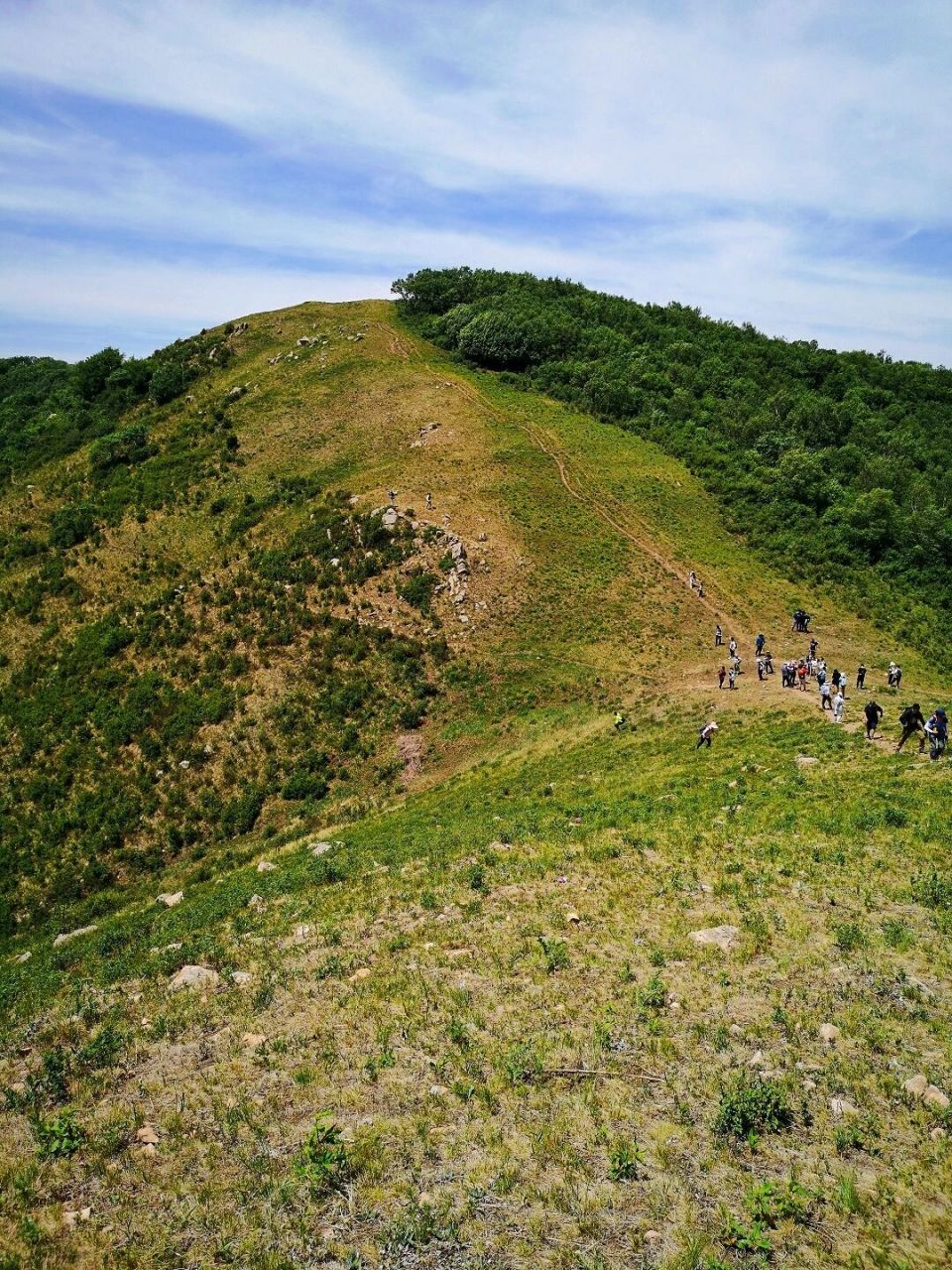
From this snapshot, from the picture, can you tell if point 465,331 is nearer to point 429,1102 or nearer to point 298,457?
point 298,457

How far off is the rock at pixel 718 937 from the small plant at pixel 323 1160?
7.05 meters

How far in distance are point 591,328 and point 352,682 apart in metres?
58.2

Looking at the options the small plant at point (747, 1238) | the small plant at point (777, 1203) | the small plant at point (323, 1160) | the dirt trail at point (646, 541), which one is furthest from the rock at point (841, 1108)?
the dirt trail at point (646, 541)

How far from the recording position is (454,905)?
15.7m

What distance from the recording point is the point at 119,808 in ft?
101

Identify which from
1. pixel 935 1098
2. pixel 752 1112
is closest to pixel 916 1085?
pixel 935 1098

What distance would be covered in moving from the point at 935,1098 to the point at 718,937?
4.53 meters

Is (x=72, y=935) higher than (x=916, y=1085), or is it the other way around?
(x=916, y=1085)

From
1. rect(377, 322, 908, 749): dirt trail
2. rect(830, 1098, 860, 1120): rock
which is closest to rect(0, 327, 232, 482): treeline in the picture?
rect(377, 322, 908, 749): dirt trail

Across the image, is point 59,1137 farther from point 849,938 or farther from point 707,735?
point 707,735

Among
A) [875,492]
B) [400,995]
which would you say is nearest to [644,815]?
[400,995]

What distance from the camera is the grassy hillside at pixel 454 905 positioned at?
7.93m

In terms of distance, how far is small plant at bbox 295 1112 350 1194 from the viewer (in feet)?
26.9

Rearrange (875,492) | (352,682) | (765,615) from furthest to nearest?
(875,492) < (765,615) < (352,682)
